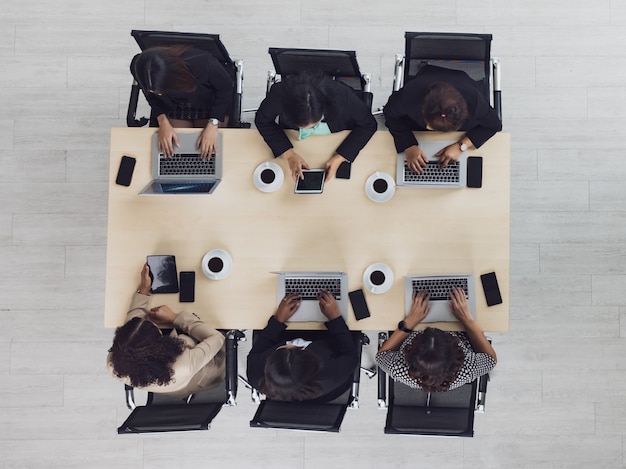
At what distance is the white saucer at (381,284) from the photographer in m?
2.27

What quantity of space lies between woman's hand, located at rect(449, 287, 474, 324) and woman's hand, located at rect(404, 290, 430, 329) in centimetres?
10

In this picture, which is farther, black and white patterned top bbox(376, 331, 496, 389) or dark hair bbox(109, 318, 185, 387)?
black and white patterned top bbox(376, 331, 496, 389)

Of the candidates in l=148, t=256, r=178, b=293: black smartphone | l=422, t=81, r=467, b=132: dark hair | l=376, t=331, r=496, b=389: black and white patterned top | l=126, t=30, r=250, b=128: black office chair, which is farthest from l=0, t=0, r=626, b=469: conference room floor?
l=422, t=81, r=467, b=132: dark hair

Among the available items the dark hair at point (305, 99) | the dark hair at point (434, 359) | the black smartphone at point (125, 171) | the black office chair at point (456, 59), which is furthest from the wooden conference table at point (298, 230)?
the black office chair at point (456, 59)

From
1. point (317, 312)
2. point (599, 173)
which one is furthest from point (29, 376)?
point (599, 173)

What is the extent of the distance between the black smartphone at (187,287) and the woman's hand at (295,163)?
0.63m

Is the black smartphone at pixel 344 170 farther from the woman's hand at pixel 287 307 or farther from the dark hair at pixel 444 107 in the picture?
the woman's hand at pixel 287 307

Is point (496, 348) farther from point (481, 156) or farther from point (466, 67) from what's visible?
point (466, 67)

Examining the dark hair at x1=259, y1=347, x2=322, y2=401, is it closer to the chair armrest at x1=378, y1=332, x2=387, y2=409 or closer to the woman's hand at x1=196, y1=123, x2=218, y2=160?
the chair armrest at x1=378, y1=332, x2=387, y2=409

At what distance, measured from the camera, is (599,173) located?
3.01 meters

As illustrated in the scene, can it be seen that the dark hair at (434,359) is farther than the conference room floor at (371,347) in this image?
No

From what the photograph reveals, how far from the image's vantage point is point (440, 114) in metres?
2.07

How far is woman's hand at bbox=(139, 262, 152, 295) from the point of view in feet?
7.54

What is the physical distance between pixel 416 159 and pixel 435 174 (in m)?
0.11
